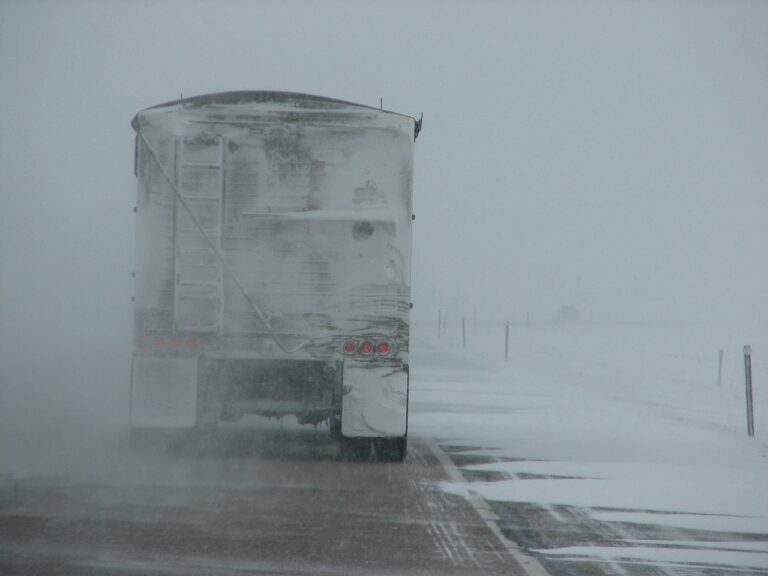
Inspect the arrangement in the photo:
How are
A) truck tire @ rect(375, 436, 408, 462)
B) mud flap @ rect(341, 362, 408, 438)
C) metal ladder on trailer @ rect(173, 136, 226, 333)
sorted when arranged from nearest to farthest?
metal ladder on trailer @ rect(173, 136, 226, 333)
mud flap @ rect(341, 362, 408, 438)
truck tire @ rect(375, 436, 408, 462)

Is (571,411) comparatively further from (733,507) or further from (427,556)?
(427,556)

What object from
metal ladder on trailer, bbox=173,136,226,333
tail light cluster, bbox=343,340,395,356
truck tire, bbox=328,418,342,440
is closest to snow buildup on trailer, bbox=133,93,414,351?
metal ladder on trailer, bbox=173,136,226,333

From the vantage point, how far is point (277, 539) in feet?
25.7

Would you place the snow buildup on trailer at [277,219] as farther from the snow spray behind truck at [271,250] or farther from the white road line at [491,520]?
the white road line at [491,520]

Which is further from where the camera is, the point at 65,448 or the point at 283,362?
the point at 65,448

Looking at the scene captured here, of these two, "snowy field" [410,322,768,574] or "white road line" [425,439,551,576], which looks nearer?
"white road line" [425,439,551,576]

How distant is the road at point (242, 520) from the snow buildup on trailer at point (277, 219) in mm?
1479

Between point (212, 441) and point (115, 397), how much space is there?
787cm

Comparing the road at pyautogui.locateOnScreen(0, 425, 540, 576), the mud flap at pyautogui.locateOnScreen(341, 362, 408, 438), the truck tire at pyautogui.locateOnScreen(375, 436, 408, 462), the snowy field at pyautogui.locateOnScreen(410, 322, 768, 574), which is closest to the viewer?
the road at pyautogui.locateOnScreen(0, 425, 540, 576)

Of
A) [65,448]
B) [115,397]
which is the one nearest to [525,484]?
[65,448]

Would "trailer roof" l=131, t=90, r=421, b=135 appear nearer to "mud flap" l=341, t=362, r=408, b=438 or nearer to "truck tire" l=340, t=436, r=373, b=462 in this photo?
"mud flap" l=341, t=362, r=408, b=438

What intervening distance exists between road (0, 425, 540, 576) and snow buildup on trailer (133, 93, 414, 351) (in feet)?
4.85

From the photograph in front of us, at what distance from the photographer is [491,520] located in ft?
28.9

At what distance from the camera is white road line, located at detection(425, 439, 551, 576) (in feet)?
23.3
